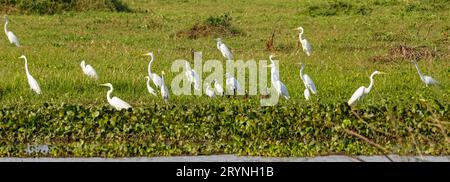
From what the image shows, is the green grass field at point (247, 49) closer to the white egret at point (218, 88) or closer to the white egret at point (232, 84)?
the white egret at point (218, 88)

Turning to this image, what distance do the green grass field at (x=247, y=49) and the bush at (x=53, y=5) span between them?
43 centimetres

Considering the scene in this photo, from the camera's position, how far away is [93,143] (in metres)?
8.98

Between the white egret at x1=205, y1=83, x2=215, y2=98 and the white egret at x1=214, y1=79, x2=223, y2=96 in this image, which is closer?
the white egret at x1=205, y1=83, x2=215, y2=98

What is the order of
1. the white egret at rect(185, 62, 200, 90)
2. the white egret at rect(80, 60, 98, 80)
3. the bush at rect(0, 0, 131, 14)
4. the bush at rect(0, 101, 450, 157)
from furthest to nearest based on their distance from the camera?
the bush at rect(0, 0, 131, 14)
the white egret at rect(80, 60, 98, 80)
the white egret at rect(185, 62, 200, 90)
the bush at rect(0, 101, 450, 157)

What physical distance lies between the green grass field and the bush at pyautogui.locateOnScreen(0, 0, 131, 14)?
43 cm

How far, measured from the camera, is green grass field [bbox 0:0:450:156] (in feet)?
36.1

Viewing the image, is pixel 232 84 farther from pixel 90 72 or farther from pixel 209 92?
pixel 90 72

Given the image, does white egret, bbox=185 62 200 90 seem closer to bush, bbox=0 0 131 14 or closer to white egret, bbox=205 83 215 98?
white egret, bbox=205 83 215 98

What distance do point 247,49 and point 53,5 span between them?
751 centimetres

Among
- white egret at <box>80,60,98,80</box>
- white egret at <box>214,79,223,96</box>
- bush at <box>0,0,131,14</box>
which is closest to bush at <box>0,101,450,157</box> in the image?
white egret at <box>214,79,223,96</box>

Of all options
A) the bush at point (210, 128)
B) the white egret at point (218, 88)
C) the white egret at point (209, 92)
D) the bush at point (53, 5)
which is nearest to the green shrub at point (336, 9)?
the bush at point (53, 5)

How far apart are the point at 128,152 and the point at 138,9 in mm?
15903

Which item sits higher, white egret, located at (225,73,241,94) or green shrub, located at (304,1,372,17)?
green shrub, located at (304,1,372,17)
